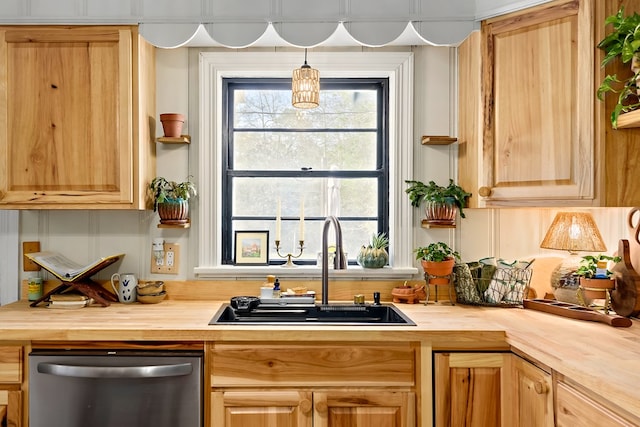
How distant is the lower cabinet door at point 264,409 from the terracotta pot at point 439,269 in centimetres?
83

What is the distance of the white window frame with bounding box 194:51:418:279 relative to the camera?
7.82 feet

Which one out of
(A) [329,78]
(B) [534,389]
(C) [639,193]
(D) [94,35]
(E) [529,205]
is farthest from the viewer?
(A) [329,78]

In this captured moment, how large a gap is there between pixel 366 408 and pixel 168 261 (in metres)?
1.25

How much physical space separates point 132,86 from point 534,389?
203 centimetres

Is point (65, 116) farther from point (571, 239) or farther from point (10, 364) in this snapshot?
point (571, 239)

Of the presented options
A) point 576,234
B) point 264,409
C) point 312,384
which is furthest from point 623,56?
point 264,409

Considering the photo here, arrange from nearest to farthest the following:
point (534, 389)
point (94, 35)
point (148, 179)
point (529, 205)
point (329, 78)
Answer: point (534, 389)
point (529, 205)
point (94, 35)
point (148, 179)
point (329, 78)

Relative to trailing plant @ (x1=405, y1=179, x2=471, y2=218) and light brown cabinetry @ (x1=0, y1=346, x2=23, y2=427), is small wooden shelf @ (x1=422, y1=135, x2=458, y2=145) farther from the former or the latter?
light brown cabinetry @ (x1=0, y1=346, x2=23, y2=427)

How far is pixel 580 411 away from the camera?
4.37ft

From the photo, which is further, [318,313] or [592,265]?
[318,313]

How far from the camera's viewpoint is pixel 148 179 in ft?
7.47

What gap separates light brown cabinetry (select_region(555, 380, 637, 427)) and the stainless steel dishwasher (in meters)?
1.24

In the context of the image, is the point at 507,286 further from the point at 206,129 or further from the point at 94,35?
the point at 94,35

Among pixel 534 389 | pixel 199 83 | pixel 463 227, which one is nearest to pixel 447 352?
pixel 534 389
